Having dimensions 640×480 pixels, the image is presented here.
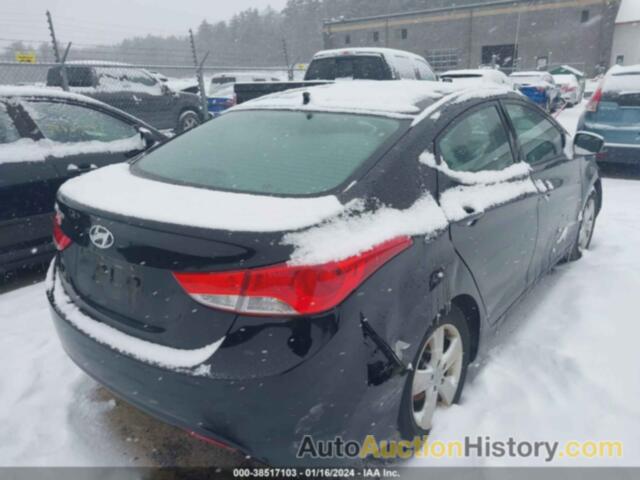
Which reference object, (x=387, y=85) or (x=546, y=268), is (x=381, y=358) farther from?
(x=546, y=268)

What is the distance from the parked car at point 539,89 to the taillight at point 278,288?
15489 millimetres

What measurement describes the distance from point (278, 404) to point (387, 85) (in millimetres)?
1990

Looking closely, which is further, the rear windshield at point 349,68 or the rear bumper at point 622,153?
the rear windshield at point 349,68

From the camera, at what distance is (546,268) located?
11.3ft

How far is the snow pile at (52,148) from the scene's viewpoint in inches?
150

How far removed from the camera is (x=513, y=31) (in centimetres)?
4362

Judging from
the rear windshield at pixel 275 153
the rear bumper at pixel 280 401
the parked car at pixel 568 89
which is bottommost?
the parked car at pixel 568 89

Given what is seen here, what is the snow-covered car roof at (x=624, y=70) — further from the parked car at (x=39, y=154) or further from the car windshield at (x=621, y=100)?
the parked car at (x=39, y=154)

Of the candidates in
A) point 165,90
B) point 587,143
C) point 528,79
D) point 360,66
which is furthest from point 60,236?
point 528,79

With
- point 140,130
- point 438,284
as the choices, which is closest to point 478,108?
point 438,284

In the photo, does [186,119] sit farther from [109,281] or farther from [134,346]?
[134,346]

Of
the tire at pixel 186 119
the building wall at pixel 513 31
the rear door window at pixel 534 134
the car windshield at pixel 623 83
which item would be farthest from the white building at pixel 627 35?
the rear door window at pixel 534 134

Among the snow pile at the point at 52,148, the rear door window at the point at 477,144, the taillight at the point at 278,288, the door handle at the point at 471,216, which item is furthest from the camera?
the snow pile at the point at 52,148

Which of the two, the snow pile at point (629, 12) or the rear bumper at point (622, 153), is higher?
the snow pile at point (629, 12)
